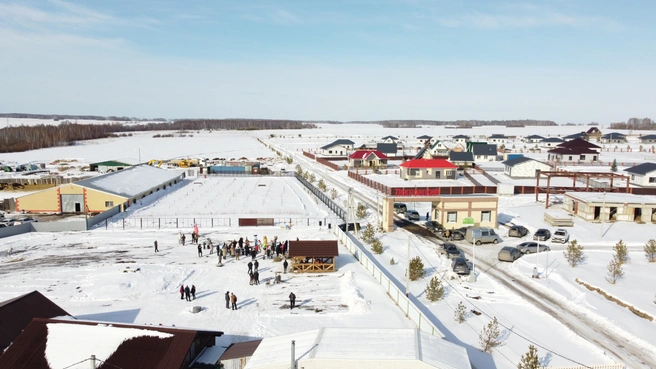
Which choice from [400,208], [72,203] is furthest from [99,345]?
[72,203]

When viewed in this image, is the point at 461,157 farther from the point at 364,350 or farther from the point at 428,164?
the point at 364,350

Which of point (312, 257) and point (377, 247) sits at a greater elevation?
point (312, 257)

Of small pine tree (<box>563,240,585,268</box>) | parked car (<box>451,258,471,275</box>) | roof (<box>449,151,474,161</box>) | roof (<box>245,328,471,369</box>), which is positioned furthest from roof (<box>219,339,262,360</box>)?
roof (<box>449,151,474,161</box>)

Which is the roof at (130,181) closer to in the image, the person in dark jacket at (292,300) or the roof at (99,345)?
the person in dark jacket at (292,300)

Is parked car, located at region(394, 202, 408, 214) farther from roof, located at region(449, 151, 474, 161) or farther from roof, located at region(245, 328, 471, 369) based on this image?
roof, located at region(449, 151, 474, 161)

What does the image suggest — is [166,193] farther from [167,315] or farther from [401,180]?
[167,315]

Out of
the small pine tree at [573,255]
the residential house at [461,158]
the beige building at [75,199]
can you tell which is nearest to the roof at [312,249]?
the small pine tree at [573,255]
